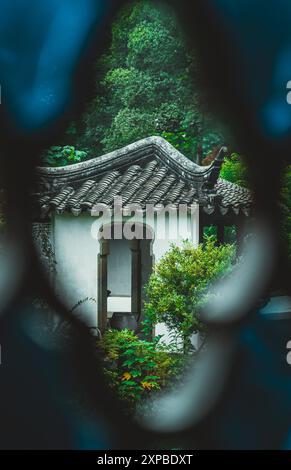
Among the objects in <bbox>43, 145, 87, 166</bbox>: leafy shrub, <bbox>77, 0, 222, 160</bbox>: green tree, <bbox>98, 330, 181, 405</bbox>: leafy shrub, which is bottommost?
<bbox>98, 330, 181, 405</bbox>: leafy shrub

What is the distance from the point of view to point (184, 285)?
464 centimetres

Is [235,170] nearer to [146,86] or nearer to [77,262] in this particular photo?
[146,86]

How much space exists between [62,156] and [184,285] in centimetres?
101

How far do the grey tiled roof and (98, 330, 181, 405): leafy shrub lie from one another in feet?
2.81

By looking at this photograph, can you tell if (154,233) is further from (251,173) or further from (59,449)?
(59,449)

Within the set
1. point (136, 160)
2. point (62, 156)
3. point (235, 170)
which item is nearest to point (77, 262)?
point (62, 156)

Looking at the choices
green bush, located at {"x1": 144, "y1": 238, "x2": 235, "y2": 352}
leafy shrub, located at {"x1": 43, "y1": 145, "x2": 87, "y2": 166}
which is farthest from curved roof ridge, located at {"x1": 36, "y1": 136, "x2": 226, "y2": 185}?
green bush, located at {"x1": 144, "y1": 238, "x2": 235, "y2": 352}

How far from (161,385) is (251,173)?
1256 millimetres

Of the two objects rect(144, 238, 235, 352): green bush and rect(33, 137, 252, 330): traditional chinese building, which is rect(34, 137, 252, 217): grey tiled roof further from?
Result: rect(144, 238, 235, 352): green bush

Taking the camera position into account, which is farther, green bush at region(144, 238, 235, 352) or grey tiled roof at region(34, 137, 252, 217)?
grey tiled roof at region(34, 137, 252, 217)

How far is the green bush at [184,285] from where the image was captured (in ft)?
14.9

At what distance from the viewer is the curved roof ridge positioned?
16.1 ft

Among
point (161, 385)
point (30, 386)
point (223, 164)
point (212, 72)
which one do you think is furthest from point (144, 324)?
point (212, 72)

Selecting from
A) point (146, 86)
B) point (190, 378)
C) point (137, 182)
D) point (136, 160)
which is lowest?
point (190, 378)
